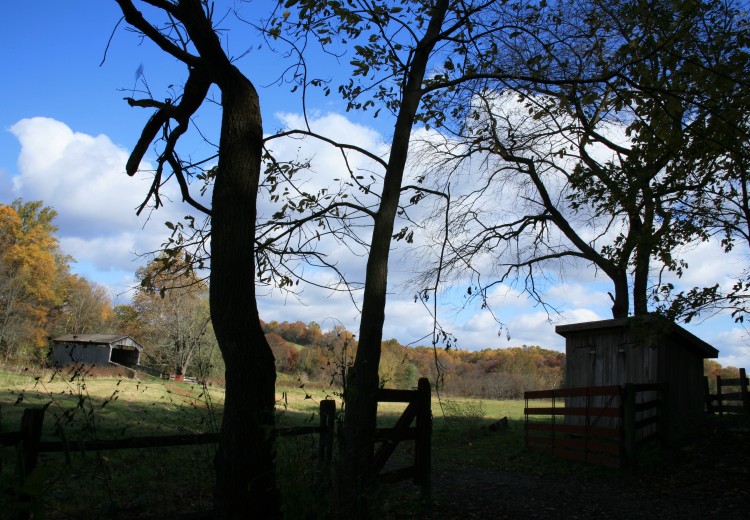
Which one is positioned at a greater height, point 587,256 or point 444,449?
point 587,256

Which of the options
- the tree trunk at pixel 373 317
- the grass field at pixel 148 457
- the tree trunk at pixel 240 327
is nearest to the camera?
the grass field at pixel 148 457

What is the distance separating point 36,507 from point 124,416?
13602mm

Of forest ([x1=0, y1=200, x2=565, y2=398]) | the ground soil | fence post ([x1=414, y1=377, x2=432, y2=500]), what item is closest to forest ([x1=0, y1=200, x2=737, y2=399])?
forest ([x1=0, y1=200, x2=565, y2=398])

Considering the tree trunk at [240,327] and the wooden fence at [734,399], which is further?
the wooden fence at [734,399]

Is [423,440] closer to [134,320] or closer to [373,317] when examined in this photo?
[373,317]

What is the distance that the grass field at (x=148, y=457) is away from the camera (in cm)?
443

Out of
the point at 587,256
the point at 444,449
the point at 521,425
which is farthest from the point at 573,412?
the point at 521,425

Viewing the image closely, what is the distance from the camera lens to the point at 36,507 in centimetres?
251

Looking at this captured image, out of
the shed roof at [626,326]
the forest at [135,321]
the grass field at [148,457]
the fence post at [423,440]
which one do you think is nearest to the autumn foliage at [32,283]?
the forest at [135,321]

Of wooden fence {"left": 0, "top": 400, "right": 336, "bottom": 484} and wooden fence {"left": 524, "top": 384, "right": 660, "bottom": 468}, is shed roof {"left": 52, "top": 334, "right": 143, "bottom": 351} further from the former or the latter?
wooden fence {"left": 0, "top": 400, "right": 336, "bottom": 484}

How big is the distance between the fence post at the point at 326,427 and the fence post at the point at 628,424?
7285mm

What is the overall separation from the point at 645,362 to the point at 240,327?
11822 millimetres

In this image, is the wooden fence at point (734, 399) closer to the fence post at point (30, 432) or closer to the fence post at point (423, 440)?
the fence post at point (423, 440)

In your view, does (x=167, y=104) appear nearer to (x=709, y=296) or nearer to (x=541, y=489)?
(x=541, y=489)
